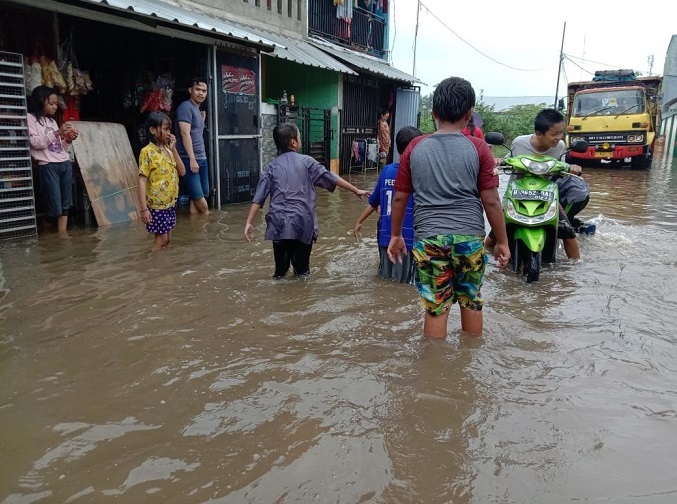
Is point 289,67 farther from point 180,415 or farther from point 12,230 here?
point 180,415

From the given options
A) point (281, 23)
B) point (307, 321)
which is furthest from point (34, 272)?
point (281, 23)

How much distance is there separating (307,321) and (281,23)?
10978 millimetres

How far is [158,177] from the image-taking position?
5.43 m

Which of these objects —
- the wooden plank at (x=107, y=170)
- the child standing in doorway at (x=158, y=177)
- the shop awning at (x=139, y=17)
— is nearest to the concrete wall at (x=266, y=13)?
the shop awning at (x=139, y=17)

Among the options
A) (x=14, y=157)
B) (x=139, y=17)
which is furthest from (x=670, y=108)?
(x=14, y=157)

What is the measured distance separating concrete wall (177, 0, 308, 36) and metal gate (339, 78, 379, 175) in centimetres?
197

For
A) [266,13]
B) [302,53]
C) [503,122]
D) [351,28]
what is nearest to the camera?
[302,53]

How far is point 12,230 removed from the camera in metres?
6.27

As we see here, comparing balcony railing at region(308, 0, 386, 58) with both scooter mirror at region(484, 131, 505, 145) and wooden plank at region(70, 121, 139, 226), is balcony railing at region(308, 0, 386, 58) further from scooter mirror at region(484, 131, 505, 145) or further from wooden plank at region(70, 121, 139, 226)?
scooter mirror at region(484, 131, 505, 145)

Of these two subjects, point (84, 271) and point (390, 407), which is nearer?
point (390, 407)

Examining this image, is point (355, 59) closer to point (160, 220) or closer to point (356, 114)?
point (356, 114)

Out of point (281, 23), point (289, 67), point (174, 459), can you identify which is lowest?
point (174, 459)

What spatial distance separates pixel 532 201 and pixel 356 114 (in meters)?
11.3

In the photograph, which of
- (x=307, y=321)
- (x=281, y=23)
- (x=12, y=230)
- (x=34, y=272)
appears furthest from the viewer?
(x=281, y=23)
